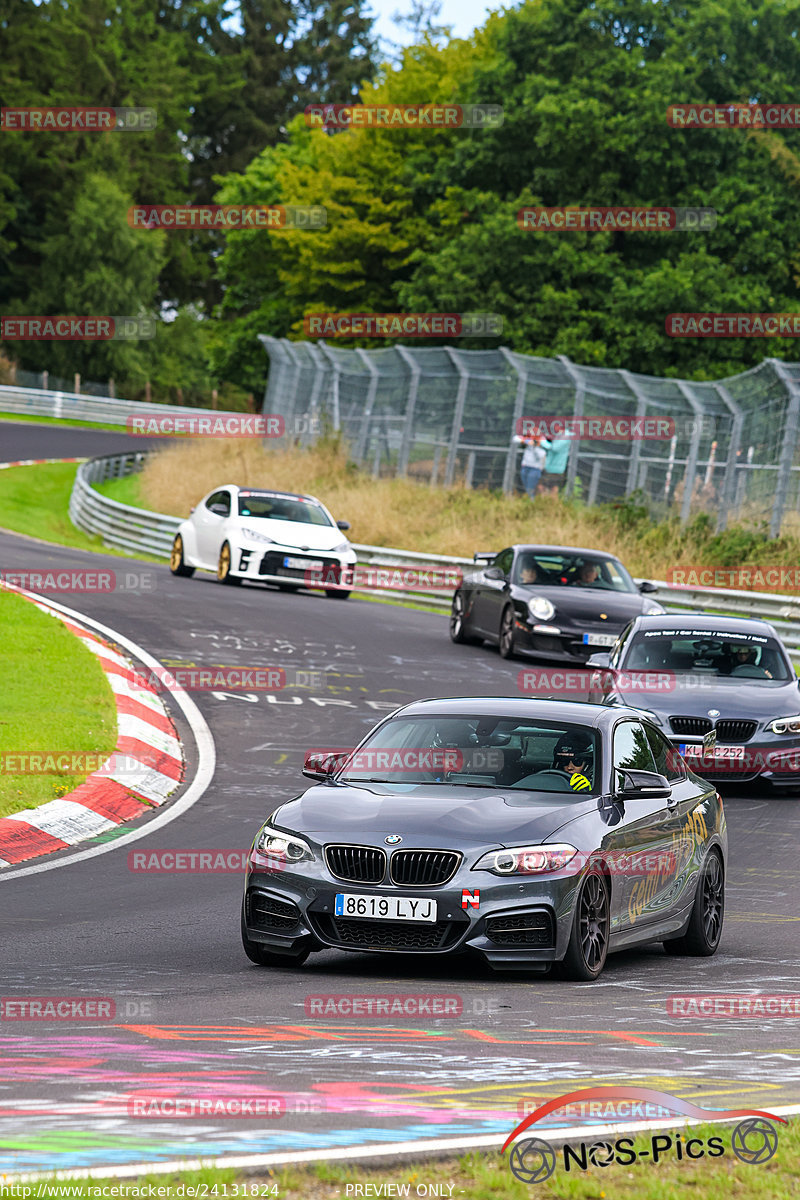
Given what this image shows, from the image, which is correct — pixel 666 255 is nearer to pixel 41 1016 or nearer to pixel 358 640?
pixel 358 640

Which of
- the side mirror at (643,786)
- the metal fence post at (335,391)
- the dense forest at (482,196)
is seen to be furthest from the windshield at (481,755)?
the dense forest at (482,196)

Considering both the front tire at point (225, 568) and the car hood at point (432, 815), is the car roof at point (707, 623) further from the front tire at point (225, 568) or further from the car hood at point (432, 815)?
the front tire at point (225, 568)

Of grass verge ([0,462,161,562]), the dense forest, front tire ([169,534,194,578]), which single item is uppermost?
the dense forest

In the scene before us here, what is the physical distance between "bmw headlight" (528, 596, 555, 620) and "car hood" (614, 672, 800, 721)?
6667 mm

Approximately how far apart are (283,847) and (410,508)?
27764mm

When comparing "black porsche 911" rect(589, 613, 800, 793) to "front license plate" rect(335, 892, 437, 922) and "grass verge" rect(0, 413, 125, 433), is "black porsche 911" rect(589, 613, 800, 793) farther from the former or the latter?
"grass verge" rect(0, 413, 125, 433)

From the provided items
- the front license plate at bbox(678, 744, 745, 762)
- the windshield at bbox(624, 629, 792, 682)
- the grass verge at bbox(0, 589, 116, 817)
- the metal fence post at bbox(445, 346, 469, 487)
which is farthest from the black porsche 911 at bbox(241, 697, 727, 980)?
the metal fence post at bbox(445, 346, 469, 487)

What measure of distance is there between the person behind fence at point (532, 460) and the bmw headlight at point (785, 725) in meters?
A: 18.9

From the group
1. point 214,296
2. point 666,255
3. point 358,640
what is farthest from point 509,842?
point 214,296

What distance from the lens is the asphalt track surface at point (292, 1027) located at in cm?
462

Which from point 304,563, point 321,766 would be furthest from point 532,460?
point 321,766

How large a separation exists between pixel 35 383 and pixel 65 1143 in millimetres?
74981

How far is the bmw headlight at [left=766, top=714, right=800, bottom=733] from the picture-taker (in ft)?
48.1

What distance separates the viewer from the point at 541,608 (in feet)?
72.5
